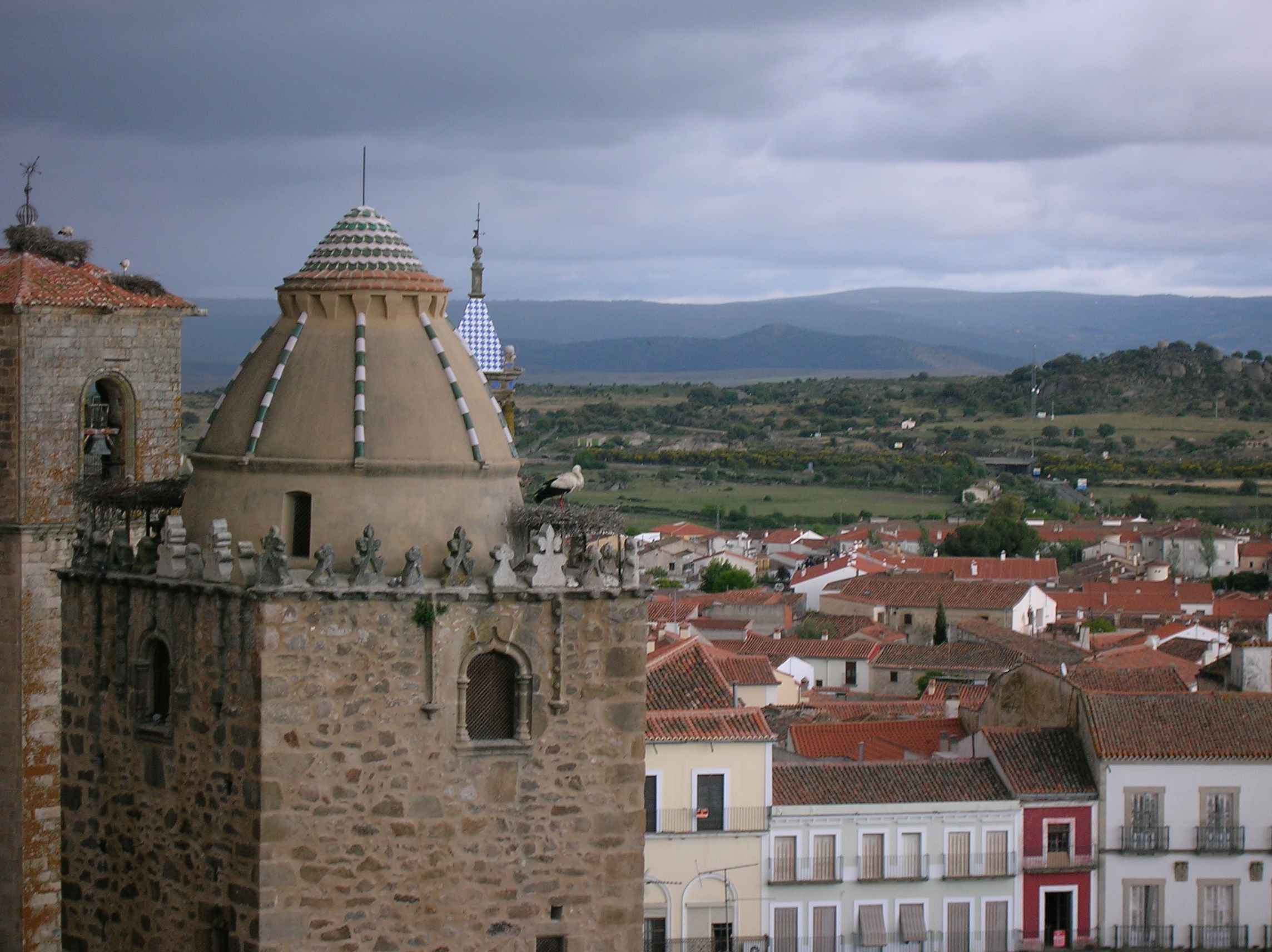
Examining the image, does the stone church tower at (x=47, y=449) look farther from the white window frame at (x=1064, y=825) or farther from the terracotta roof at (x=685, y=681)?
the white window frame at (x=1064, y=825)

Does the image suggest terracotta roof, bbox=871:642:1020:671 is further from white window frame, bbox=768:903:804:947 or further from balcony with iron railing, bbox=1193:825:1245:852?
white window frame, bbox=768:903:804:947

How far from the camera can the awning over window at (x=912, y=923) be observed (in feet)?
118

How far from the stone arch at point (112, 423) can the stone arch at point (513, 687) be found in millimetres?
10378

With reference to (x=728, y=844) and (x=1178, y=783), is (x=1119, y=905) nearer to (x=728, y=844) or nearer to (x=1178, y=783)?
(x=1178, y=783)

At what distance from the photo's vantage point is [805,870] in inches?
1385

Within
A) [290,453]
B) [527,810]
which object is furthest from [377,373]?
[527,810]

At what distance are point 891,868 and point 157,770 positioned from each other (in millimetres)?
23453

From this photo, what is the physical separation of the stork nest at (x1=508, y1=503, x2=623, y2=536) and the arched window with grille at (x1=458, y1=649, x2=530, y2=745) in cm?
78

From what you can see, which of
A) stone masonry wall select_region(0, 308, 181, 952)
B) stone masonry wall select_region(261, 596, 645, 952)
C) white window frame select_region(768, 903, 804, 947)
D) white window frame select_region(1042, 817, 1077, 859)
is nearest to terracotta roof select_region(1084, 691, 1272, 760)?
white window frame select_region(1042, 817, 1077, 859)

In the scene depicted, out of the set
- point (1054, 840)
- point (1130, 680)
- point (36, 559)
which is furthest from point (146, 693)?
point (1130, 680)

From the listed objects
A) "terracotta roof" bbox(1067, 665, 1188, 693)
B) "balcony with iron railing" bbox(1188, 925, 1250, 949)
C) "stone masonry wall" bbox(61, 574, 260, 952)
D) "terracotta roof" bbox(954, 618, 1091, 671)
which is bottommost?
"balcony with iron railing" bbox(1188, 925, 1250, 949)

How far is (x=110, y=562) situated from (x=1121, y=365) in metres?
189

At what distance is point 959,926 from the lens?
3641 centimetres

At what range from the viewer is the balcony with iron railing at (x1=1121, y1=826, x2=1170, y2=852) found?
121 feet
